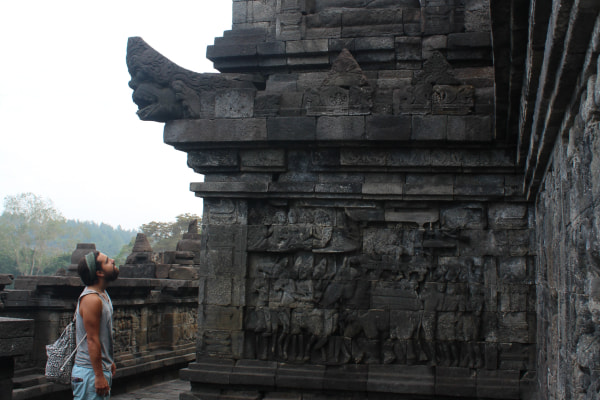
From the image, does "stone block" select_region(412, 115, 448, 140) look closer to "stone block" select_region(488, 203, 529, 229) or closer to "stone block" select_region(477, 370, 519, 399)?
"stone block" select_region(488, 203, 529, 229)

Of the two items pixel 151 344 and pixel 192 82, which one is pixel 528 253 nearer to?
pixel 192 82

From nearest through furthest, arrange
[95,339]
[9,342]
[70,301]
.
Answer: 1. [95,339]
2. [9,342]
3. [70,301]

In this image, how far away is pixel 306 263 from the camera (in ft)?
21.5

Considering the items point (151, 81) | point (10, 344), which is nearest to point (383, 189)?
point (151, 81)

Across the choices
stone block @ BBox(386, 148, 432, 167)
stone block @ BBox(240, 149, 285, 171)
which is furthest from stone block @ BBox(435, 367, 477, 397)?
stone block @ BBox(240, 149, 285, 171)

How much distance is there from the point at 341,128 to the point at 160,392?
17.1ft

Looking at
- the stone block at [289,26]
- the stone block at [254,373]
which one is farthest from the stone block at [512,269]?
the stone block at [289,26]

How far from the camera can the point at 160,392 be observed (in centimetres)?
911

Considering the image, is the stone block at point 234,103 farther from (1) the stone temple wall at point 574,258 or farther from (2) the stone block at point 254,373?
(1) the stone temple wall at point 574,258

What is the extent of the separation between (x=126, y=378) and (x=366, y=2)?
20.4 feet

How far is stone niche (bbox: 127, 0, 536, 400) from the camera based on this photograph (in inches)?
242

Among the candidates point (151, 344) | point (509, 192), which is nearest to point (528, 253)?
point (509, 192)

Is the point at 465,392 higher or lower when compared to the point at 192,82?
lower

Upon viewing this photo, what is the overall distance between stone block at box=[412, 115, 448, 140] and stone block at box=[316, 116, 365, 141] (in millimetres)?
530
